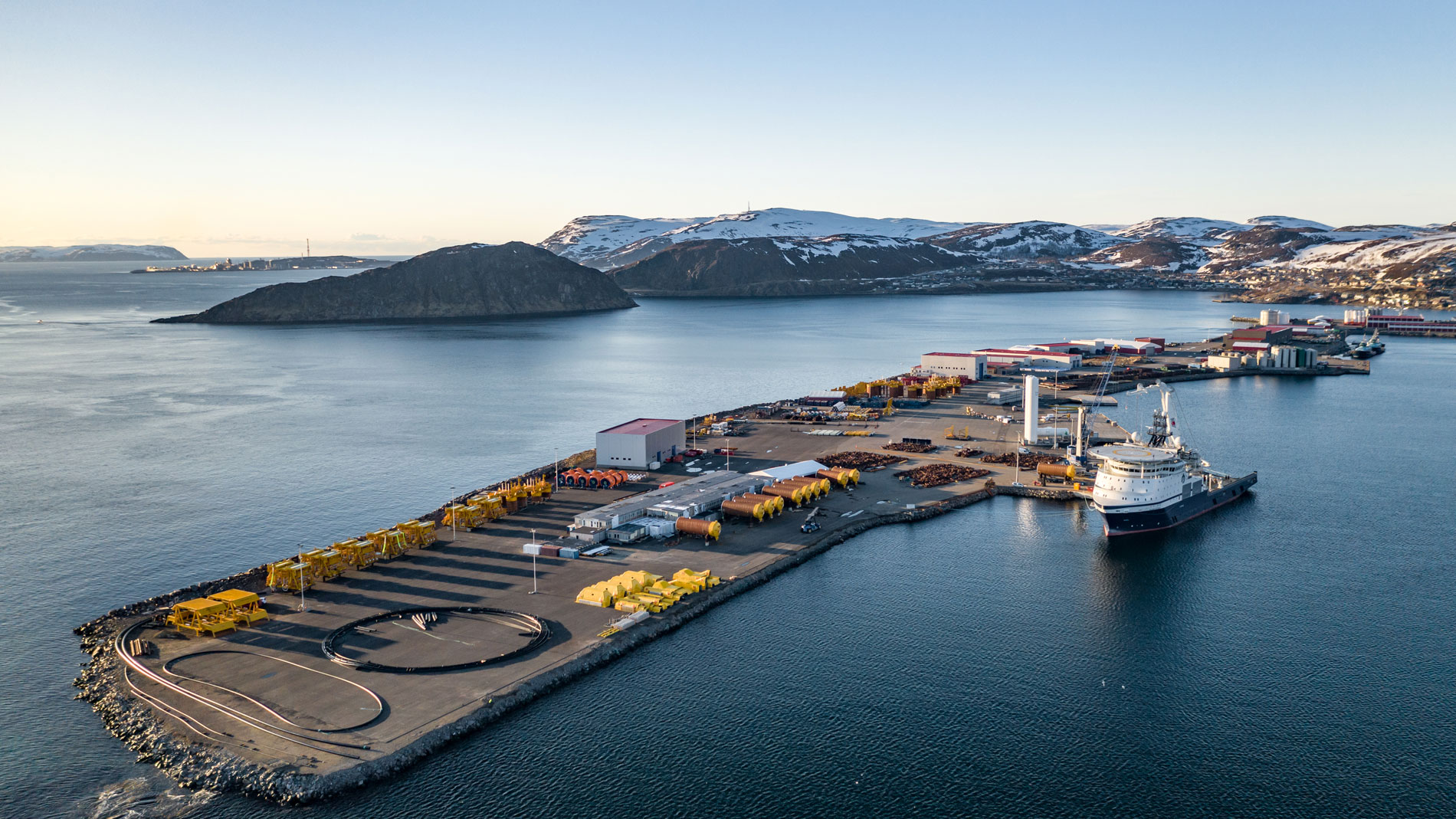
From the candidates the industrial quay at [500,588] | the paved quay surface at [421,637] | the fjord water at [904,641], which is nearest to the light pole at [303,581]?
the industrial quay at [500,588]

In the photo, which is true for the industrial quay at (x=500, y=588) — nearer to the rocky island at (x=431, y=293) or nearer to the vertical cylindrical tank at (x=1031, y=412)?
the vertical cylindrical tank at (x=1031, y=412)

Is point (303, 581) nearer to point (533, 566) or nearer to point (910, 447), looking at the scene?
point (533, 566)

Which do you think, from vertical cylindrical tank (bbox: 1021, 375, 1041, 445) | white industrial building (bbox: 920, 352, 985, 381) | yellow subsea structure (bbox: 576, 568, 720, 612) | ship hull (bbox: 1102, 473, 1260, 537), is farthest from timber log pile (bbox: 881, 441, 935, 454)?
white industrial building (bbox: 920, 352, 985, 381)

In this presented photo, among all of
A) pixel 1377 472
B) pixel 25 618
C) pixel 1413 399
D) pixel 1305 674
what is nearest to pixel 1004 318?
pixel 1413 399

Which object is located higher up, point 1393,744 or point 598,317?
point 598,317

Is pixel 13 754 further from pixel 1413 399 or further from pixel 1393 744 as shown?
pixel 1413 399

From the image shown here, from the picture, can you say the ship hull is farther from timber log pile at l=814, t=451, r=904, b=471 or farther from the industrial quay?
timber log pile at l=814, t=451, r=904, b=471
